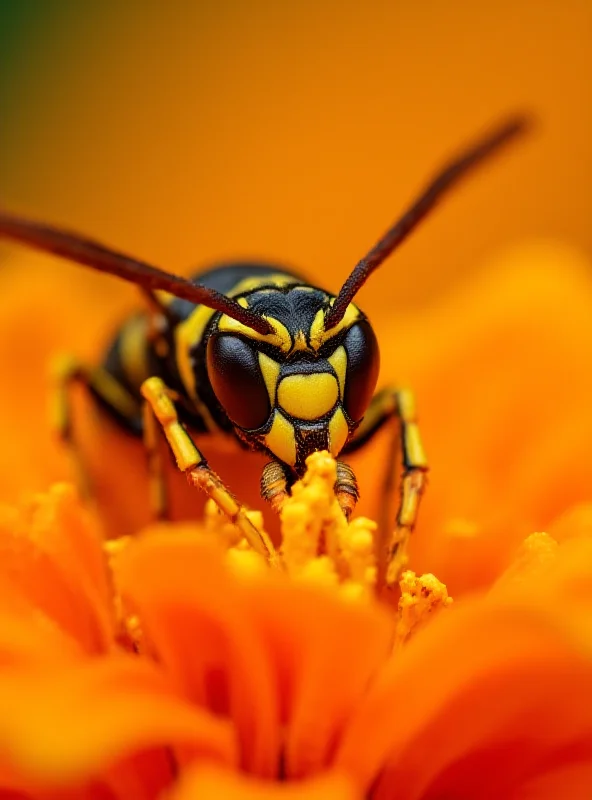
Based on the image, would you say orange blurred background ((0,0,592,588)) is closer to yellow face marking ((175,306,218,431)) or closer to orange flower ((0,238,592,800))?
yellow face marking ((175,306,218,431))

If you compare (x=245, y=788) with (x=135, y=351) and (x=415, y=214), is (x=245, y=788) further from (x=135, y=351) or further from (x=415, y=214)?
(x=135, y=351)

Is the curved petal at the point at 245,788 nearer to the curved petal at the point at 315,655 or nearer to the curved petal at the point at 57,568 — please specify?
the curved petal at the point at 315,655

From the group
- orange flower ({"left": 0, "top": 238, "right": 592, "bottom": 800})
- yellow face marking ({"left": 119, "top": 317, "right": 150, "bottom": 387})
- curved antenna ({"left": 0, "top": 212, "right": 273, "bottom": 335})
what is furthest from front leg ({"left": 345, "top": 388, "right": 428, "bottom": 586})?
yellow face marking ({"left": 119, "top": 317, "right": 150, "bottom": 387})

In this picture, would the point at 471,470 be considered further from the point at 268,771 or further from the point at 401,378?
the point at 268,771

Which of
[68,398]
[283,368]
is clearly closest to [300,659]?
[283,368]

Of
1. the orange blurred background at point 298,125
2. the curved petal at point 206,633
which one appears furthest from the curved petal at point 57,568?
the orange blurred background at point 298,125
